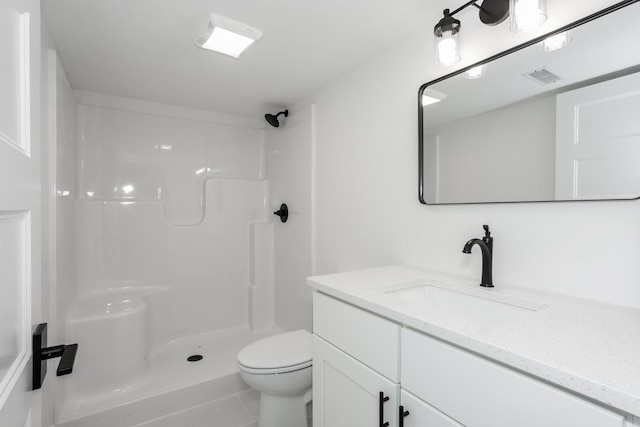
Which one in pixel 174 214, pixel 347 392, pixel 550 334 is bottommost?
pixel 347 392

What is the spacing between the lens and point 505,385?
2.18ft

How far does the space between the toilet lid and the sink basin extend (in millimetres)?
735

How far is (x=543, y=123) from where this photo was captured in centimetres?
108

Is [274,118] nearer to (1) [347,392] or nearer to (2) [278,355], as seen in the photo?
(2) [278,355]

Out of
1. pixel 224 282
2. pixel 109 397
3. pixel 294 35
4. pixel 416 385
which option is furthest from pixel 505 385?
pixel 224 282

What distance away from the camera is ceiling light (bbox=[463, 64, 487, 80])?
126cm

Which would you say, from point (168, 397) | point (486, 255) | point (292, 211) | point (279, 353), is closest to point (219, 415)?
point (168, 397)

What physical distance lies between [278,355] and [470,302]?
1.05m

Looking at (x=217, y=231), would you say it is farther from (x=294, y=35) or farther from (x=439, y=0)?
(x=439, y=0)

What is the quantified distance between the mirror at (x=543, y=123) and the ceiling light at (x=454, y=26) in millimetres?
124

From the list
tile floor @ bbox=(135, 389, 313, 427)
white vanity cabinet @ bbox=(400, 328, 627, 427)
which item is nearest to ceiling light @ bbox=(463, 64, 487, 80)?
white vanity cabinet @ bbox=(400, 328, 627, 427)

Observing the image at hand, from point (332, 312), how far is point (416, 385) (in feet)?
1.32

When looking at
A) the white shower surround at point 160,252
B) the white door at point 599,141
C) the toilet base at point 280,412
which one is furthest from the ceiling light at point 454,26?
the white shower surround at point 160,252

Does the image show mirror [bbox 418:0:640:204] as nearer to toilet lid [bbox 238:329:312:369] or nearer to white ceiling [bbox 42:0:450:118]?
white ceiling [bbox 42:0:450:118]
